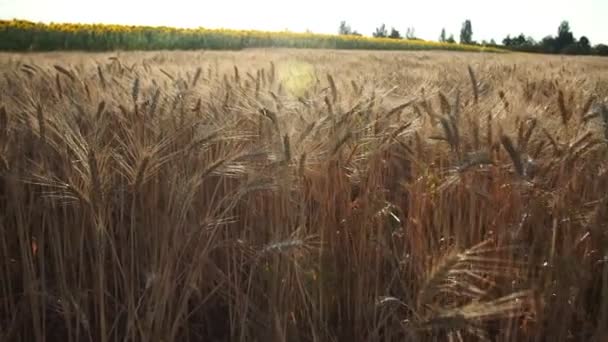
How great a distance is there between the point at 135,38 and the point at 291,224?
82.9ft

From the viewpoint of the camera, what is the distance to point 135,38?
80.8ft

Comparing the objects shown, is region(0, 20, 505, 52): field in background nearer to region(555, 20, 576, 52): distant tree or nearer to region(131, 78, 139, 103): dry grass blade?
region(131, 78, 139, 103): dry grass blade

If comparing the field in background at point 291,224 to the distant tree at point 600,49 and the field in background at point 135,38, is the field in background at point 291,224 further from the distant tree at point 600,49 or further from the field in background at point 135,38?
the distant tree at point 600,49

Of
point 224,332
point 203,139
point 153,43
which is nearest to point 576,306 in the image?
point 224,332

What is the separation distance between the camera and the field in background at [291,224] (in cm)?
130

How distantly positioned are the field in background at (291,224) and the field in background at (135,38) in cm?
1532

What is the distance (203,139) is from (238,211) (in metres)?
0.46

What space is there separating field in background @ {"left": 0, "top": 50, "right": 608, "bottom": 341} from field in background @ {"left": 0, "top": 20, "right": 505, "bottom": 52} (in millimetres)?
15317

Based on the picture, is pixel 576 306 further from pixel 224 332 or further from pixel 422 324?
pixel 224 332

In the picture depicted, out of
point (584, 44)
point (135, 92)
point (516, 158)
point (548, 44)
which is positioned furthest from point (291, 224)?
point (548, 44)

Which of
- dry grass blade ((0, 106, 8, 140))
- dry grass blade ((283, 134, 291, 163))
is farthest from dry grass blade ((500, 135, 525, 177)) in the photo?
dry grass blade ((0, 106, 8, 140))

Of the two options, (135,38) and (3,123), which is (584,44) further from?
(3,123)

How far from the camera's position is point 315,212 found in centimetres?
177

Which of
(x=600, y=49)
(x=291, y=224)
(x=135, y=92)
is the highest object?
(x=600, y=49)
